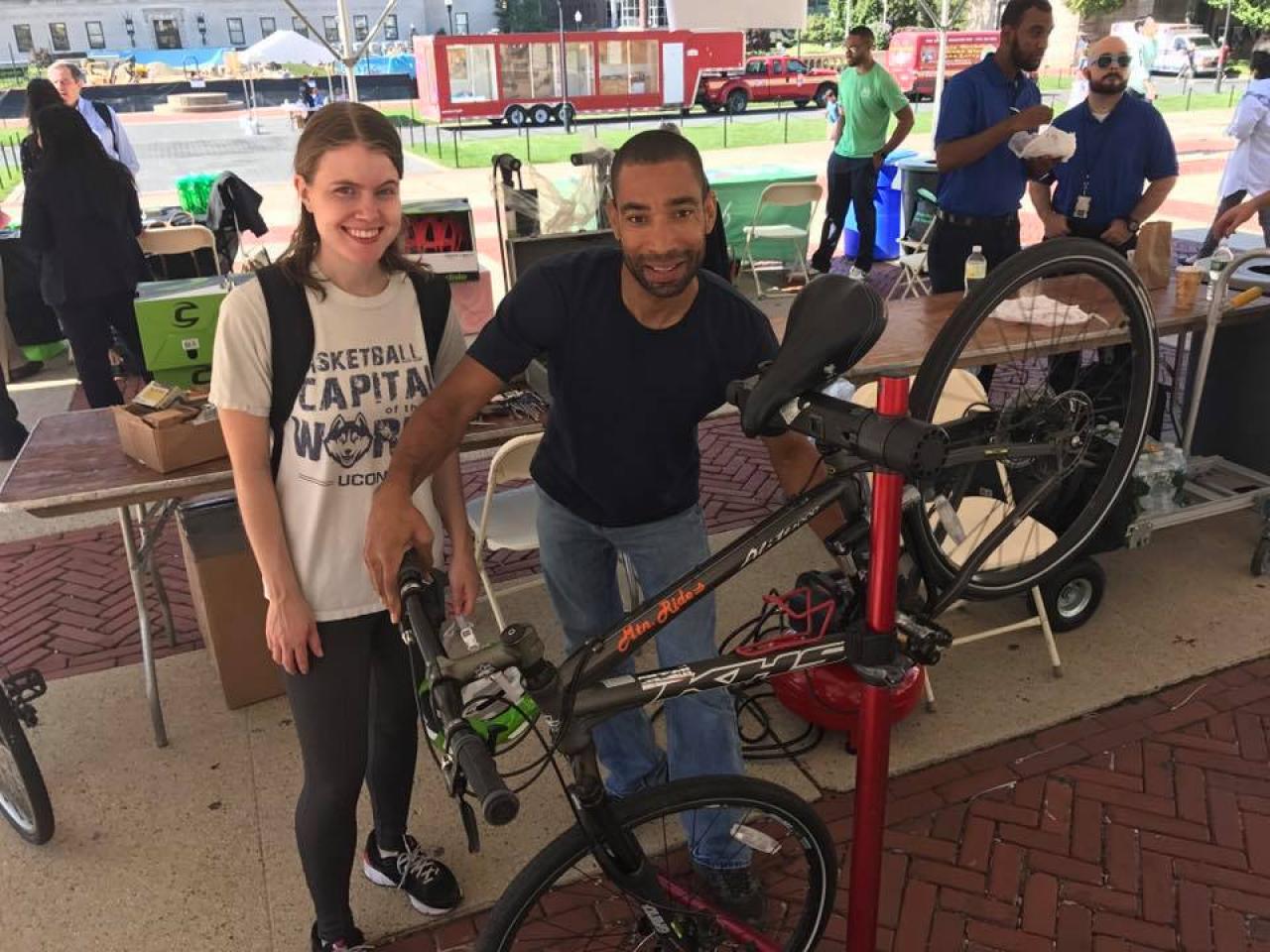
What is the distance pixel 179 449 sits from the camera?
278 centimetres

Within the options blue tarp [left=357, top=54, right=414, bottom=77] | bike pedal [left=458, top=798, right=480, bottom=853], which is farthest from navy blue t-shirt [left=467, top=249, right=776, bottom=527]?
blue tarp [left=357, top=54, right=414, bottom=77]

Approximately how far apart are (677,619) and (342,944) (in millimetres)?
1056

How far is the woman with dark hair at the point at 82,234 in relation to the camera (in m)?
5.03

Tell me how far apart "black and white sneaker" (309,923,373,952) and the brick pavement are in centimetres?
16

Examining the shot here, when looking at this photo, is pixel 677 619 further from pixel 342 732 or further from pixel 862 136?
pixel 862 136

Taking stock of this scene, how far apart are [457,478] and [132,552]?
1.55m

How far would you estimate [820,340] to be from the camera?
1.34 metres

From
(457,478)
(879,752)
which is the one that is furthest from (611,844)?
(457,478)

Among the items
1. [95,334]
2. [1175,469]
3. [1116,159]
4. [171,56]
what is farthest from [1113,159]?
[171,56]

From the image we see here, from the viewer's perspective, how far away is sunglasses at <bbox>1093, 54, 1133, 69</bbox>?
176 inches

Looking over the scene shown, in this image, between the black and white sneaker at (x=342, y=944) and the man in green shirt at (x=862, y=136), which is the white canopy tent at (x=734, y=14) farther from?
the black and white sneaker at (x=342, y=944)

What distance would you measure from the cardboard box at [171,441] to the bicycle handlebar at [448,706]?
1.46 meters

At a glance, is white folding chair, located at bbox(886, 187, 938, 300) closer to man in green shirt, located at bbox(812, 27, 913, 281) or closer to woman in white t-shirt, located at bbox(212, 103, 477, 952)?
man in green shirt, located at bbox(812, 27, 913, 281)

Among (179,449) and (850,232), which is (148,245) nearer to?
(179,449)
